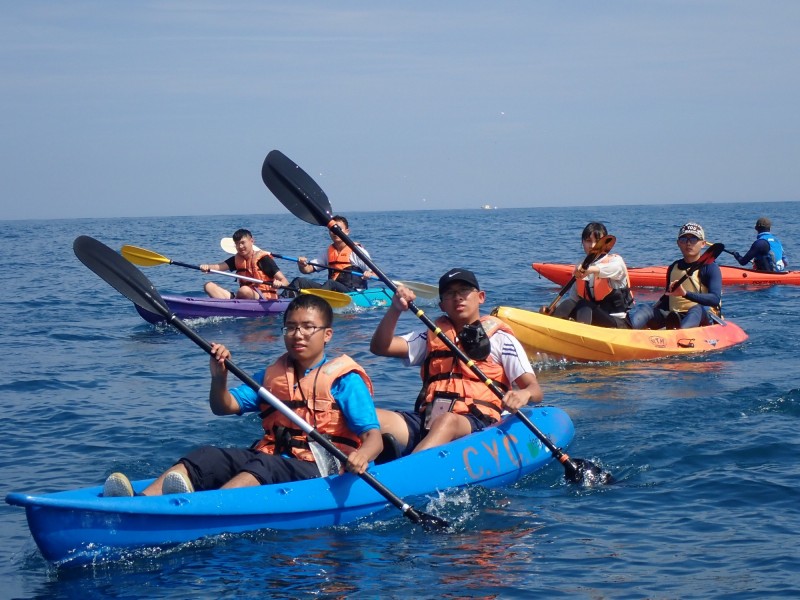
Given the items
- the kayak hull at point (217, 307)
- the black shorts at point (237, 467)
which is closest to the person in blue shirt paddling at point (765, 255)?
the kayak hull at point (217, 307)

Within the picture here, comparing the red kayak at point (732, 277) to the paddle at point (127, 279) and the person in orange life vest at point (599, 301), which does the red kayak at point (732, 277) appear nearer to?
the person in orange life vest at point (599, 301)

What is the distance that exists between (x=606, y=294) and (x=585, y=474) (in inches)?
176

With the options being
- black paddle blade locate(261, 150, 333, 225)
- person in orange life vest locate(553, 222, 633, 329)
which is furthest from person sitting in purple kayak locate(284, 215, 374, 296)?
black paddle blade locate(261, 150, 333, 225)

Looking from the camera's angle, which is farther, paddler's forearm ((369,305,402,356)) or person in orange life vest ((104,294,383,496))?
paddler's forearm ((369,305,402,356))

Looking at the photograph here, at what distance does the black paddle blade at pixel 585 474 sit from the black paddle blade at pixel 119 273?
Result: 2.66 metres

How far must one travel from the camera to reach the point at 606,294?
10.4 meters

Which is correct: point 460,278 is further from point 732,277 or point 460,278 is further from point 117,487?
point 732,277

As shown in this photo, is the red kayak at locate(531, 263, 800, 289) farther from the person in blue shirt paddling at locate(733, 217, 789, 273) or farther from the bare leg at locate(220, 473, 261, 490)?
the bare leg at locate(220, 473, 261, 490)

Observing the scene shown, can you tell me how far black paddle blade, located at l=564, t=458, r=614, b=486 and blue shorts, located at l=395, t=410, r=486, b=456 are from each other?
23.4 inches

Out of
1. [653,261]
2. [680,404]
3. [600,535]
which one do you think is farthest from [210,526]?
[653,261]

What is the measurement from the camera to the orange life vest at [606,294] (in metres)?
10.4

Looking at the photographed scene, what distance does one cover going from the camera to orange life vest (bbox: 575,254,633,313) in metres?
10.4

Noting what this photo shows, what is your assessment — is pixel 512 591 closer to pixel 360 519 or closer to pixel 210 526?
pixel 360 519

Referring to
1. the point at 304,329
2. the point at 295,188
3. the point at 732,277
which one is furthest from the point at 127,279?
the point at 732,277
